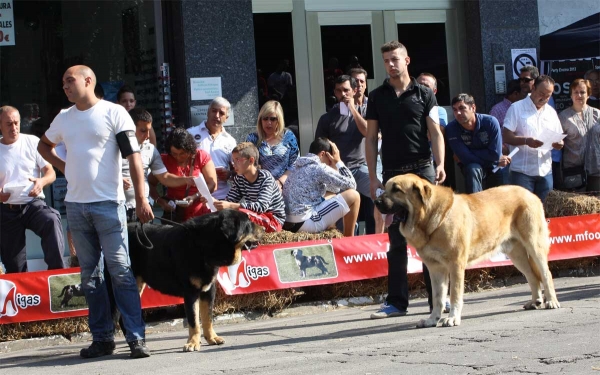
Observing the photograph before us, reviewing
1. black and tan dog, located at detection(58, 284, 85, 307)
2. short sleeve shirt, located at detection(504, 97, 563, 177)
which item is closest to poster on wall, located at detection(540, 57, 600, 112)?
short sleeve shirt, located at detection(504, 97, 563, 177)

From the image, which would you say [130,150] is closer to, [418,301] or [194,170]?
[194,170]

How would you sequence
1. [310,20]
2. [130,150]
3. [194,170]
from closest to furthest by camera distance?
[130,150], [194,170], [310,20]

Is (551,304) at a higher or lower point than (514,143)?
lower

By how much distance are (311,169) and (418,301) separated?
1878 mm

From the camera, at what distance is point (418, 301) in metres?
10.4

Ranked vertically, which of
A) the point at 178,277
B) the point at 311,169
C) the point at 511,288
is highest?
the point at 311,169

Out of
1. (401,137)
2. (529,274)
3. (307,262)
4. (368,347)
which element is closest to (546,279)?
(529,274)

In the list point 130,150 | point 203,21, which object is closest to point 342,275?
point 130,150

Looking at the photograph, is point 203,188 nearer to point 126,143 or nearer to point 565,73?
point 126,143

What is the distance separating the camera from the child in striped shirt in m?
10.3

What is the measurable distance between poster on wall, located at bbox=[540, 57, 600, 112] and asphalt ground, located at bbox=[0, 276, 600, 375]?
511cm

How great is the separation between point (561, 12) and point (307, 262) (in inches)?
286

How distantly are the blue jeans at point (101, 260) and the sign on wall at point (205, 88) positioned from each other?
522 cm

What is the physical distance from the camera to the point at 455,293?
8.16 meters
